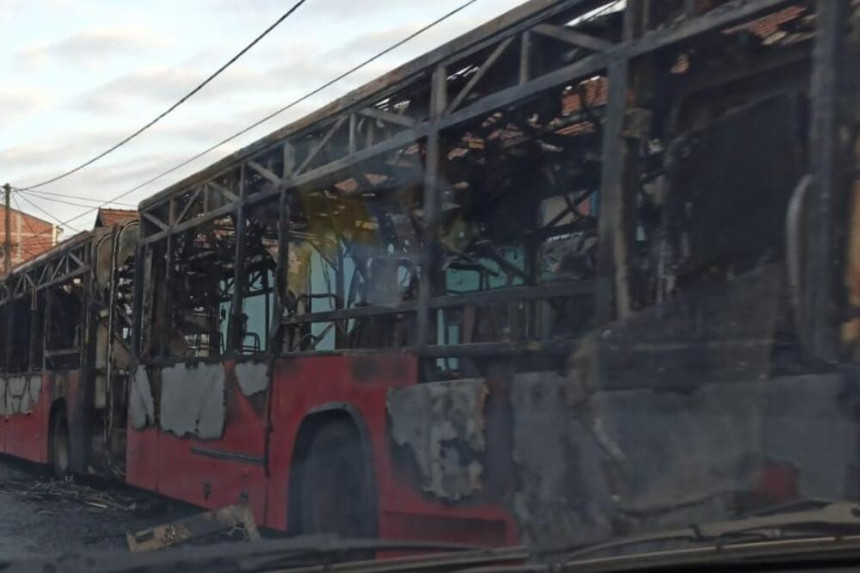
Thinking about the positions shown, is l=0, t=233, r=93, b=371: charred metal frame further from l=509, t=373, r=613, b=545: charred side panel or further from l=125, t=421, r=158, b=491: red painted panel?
l=509, t=373, r=613, b=545: charred side panel

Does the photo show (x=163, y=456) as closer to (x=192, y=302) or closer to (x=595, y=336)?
(x=192, y=302)

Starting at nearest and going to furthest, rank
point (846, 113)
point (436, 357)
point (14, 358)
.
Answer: point (846, 113) → point (436, 357) → point (14, 358)

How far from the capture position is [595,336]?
14.8 feet

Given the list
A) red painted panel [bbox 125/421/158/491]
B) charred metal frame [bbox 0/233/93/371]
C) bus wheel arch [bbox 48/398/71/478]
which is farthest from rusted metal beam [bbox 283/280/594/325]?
bus wheel arch [bbox 48/398/71/478]

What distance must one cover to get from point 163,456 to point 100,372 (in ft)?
10.5

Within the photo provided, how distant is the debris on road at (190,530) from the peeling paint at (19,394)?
902cm

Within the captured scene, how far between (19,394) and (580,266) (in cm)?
1179

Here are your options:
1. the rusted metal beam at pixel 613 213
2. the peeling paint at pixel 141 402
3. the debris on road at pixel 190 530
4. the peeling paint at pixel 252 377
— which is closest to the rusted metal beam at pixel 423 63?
the rusted metal beam at pixel 613 213

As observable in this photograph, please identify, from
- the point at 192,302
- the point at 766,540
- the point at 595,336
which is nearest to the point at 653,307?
the point at 595,336

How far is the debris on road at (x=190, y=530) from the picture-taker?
5090 millimetres

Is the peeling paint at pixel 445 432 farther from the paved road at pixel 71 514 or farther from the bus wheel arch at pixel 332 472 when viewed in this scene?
the paved road at pixel 71 514

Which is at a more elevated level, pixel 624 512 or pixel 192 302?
pixel 192 302

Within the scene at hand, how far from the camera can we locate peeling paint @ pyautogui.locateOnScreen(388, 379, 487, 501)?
199 inches

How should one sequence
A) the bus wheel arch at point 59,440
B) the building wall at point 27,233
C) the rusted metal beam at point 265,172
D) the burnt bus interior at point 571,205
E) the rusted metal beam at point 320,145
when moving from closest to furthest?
1. the burnt bus interior at point 571,205
2. the rusted metal beam at point 320,145
3. the rusted metal beam at point 265,172
4. the bus wheel arch at point 59,440
5. the building wall at point 27,233
